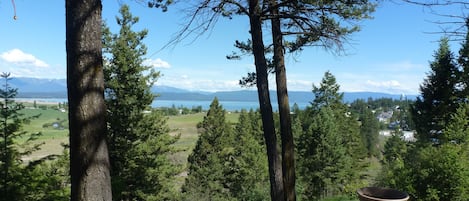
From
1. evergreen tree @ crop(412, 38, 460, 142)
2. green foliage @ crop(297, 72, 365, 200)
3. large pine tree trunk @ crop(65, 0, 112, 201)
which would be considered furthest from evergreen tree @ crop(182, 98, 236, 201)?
large pine tree trunk @ crop(65, 0, 112, 201)

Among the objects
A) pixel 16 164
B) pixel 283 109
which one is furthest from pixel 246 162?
pixel 283 109

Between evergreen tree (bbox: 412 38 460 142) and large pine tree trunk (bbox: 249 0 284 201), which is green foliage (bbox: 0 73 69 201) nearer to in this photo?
large pine tree trunk (bbox: 249 0 284 201)

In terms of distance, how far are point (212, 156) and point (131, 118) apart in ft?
43.4

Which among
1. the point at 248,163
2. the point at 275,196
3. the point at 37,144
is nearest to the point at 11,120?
the point at 37,144

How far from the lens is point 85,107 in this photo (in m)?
2.15

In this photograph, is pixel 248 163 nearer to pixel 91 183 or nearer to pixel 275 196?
pixel 275 196

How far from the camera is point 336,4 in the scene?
5.66 m

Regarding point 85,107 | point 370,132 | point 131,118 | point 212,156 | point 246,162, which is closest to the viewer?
point 85,107

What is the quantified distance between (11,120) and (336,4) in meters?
6.56

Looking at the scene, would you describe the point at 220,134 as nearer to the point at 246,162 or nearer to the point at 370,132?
the point at 246,162

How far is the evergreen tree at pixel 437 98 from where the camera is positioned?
1822 cm

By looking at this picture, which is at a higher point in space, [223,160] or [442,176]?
[442,176]

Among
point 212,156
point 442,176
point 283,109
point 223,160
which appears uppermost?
point 283,109

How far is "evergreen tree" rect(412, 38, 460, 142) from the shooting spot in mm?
18219
